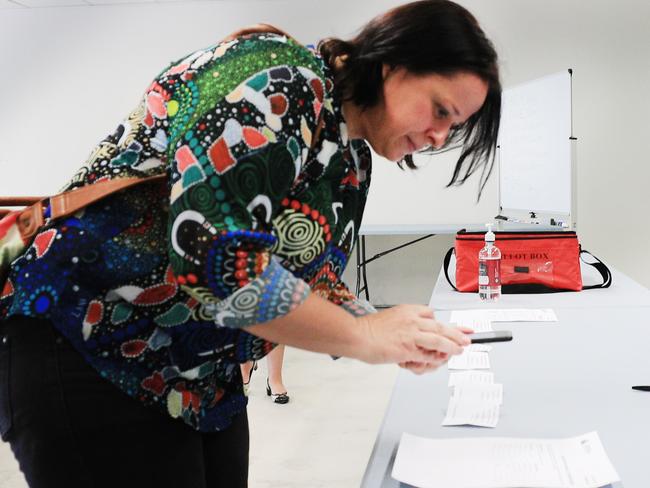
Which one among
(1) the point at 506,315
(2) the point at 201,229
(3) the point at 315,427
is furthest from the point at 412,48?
(3) the point at 315,427

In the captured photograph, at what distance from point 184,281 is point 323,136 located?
244 mm

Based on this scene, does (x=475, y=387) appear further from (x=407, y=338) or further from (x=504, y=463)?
(x=407, y=338)

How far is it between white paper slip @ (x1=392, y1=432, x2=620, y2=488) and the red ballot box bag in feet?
4.18

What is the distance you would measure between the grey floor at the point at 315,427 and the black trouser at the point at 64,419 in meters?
1.58

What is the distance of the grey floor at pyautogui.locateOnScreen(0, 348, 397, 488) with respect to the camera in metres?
2.34

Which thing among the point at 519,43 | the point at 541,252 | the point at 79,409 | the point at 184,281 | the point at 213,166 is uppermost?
the point at 519,43

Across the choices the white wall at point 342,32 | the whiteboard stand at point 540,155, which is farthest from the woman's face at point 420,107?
the white wall at point 342,32

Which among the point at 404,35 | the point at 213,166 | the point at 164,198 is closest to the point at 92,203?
the point at 164,198

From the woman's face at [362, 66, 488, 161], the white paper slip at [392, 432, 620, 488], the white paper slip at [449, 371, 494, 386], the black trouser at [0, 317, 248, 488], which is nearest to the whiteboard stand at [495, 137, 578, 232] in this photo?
the white paper slip at [449, 371, 494, 386]

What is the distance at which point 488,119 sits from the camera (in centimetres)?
96

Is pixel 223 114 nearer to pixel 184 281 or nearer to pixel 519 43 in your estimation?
pixel 184 281

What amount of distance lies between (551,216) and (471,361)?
6.56 ft

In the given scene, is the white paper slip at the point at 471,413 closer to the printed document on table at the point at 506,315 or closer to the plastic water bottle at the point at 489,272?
the printed document on table at the point at 506,315

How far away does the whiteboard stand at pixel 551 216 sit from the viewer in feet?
9.71
